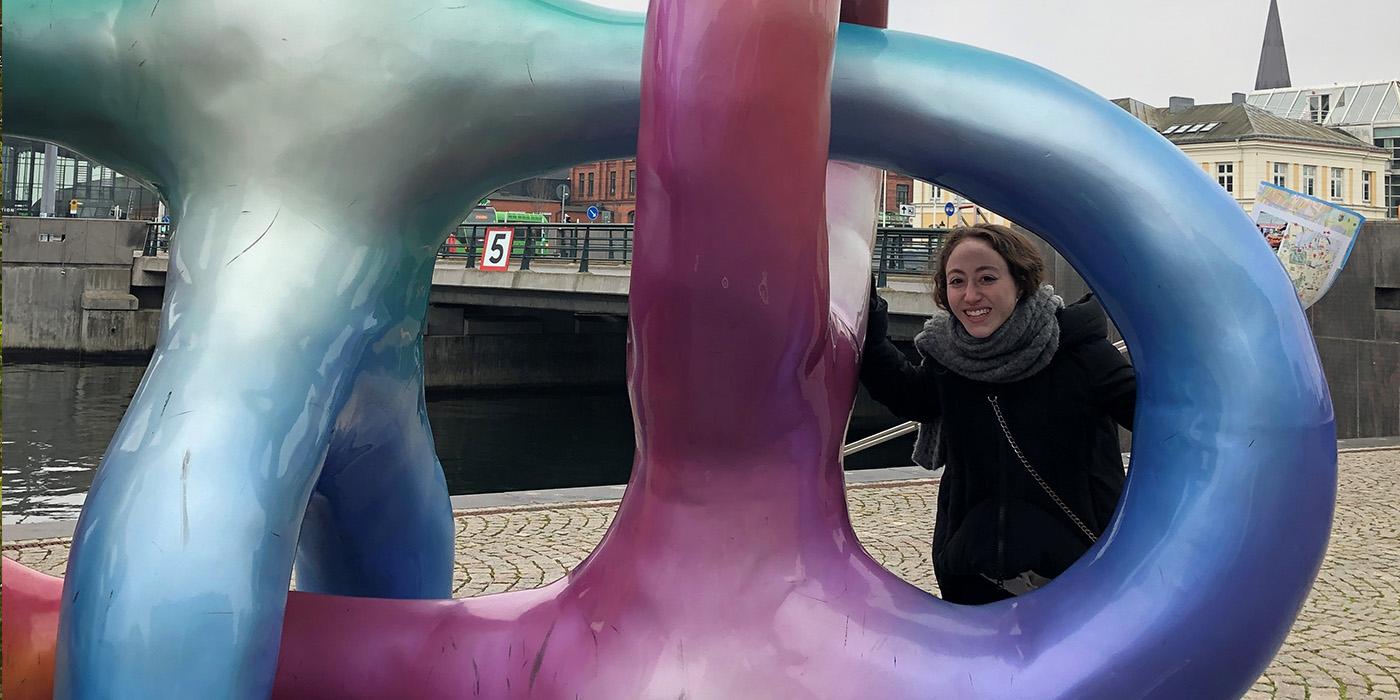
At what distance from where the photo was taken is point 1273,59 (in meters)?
105

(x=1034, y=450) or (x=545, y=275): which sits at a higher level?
(x=545, y=275)

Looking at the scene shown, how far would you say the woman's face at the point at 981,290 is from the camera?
2.60 meters

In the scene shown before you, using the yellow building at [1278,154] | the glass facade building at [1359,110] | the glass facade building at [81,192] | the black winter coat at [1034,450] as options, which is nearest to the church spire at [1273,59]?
the glass facade building at [1359,110]

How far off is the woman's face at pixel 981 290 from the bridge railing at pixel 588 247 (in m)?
10.6

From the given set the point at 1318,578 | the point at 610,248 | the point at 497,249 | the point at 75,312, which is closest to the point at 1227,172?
the point at 610,248

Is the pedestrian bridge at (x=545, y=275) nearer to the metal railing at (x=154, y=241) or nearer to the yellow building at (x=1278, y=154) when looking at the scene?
the metal railing at (x=154, y=241)

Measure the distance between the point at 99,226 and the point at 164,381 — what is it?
101ft

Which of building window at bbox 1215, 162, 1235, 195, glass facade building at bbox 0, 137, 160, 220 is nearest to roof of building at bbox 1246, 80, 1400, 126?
building window at bbox 1215, 162, 1235, 195

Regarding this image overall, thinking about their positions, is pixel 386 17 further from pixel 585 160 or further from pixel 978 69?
pixel 978 69

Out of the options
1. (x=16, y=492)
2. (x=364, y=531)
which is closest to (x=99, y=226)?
(x=16, y=492)

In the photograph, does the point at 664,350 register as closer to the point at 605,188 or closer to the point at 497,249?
the point at 497,249

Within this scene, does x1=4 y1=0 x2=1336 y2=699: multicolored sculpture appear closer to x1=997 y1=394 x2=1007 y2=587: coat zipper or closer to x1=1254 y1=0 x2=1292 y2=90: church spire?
x1=997 y1=394 x2=1007 y2=587: coat zipper

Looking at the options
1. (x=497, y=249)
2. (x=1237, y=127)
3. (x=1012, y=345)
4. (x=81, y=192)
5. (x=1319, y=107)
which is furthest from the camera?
(x=1319, y=107)

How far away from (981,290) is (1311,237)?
9.93m
